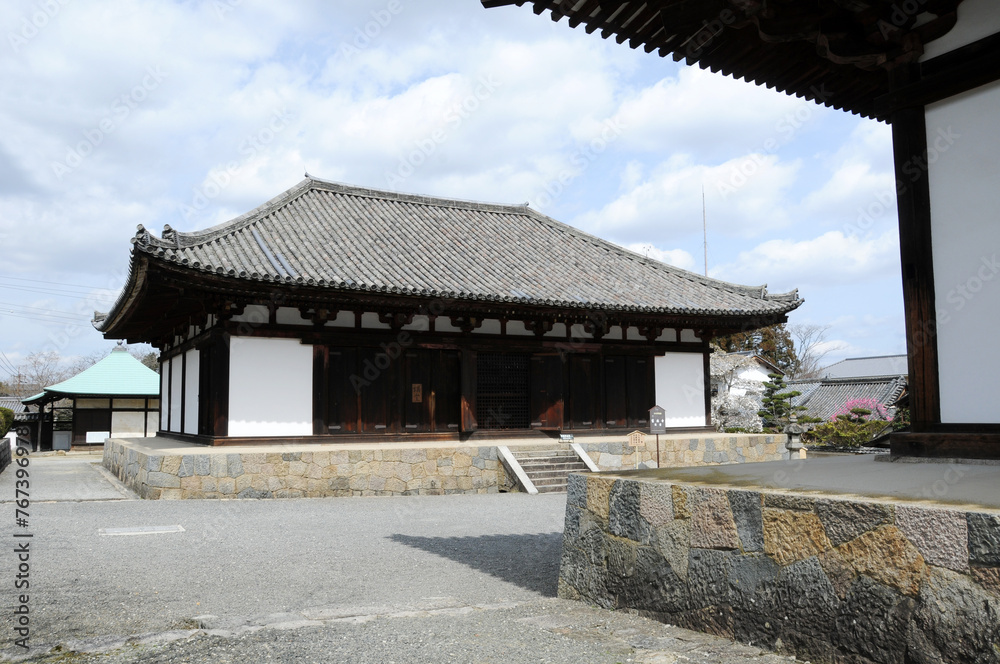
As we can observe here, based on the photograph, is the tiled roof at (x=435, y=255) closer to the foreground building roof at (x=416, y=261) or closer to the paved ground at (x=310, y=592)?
the foreground building roof at (x=416, y=261)

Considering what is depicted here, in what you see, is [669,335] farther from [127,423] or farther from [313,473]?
[127,423]

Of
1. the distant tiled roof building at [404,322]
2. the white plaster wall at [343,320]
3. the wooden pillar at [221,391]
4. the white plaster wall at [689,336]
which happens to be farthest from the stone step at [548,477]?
the wooden pillar at [221,391]

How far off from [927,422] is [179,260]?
10.8 m

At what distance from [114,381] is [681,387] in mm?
24004

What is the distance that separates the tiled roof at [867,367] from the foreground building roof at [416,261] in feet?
103

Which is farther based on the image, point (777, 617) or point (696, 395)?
point (696, 395)

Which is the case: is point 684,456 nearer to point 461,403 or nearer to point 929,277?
point 461,403

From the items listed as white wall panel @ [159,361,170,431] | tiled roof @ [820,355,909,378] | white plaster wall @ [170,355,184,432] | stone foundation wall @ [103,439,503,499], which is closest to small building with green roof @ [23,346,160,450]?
white wall panel @ [159,361,170,431]

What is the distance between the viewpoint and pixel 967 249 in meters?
4.56

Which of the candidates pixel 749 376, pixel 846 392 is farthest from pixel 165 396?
pixel 749 376

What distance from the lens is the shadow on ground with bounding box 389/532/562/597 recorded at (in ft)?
20.3

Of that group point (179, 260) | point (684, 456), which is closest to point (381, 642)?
point (179, 260)

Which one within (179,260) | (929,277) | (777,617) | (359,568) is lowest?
(359,568)

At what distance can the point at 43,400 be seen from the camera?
104 ft
